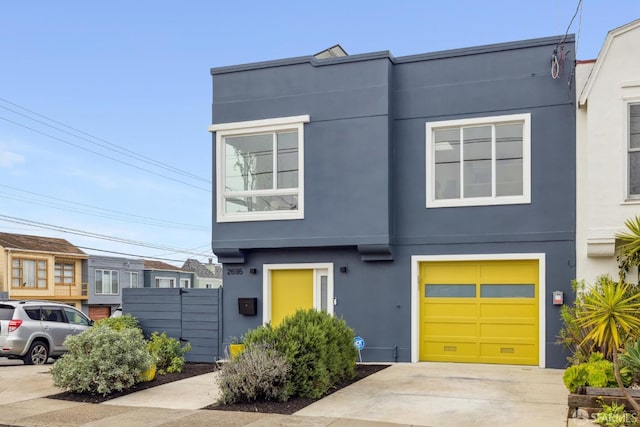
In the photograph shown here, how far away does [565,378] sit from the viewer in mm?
8367

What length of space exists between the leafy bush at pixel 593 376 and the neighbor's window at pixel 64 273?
42436 mm

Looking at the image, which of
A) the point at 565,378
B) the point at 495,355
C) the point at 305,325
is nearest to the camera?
the point at 565,378

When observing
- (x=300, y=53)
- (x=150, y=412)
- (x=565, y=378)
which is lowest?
(x=150, y=412)

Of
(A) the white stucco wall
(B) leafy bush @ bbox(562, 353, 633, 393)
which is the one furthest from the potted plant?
(A) the white stucco wall

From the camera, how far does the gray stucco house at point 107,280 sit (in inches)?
1881

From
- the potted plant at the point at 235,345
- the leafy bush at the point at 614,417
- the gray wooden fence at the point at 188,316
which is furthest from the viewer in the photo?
the gray wooden fence at the point at 188,316

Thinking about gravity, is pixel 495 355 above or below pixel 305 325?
below

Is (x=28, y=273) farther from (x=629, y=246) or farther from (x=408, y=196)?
(x=629, y=246)

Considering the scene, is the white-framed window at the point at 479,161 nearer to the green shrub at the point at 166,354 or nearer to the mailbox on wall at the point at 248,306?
the mailbox on wall at the point at 248,306

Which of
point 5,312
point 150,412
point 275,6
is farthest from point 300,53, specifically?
point 5,312

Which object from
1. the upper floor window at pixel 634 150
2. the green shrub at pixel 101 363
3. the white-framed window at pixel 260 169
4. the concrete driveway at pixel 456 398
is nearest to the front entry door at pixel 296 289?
the white-framed window at pixel 260 169

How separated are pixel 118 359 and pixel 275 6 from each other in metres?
7.86

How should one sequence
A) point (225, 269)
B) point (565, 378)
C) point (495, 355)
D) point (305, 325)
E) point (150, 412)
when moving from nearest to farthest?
point (565, 378) < point (150, 412) < point (305, 325) < point (495, 355) < point (225, 269)

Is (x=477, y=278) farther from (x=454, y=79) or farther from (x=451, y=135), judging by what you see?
(x=454, y=79)
